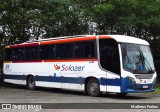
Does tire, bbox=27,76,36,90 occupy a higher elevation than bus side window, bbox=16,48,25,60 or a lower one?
lower

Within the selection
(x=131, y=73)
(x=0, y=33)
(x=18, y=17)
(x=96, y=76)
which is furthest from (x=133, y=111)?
(x=0, y=33)

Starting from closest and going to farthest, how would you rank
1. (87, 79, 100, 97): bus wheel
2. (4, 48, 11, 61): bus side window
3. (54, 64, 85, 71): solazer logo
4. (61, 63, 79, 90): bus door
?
(87, 79, 100, 97): bus wheel
(54, 64, 85, 71): solazer logo
(61, 63, 79, 90): bus door
(4, 48, 11, 61): bus side window

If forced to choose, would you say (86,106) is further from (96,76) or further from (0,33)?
(0,33)

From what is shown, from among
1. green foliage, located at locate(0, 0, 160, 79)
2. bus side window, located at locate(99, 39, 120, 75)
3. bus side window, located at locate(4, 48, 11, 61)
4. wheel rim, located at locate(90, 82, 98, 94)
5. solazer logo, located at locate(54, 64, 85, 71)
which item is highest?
green foliage, located at locate(0, 0, 160, 79)

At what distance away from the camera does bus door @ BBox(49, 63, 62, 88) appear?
2411 cm

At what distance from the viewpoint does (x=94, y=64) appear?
2142cm

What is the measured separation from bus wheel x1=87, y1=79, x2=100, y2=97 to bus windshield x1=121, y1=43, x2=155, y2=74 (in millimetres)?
2182

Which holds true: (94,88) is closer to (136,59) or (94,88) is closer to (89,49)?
(89,49)

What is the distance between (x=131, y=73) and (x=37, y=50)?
8359 mm

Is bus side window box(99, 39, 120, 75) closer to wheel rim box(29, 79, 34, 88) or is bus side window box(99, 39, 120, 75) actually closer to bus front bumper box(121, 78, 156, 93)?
bus front bumper box(121, 78, 156, 93)

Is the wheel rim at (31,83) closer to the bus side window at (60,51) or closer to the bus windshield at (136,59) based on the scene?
the bus side window at (60,51)

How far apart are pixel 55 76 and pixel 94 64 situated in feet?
12.9

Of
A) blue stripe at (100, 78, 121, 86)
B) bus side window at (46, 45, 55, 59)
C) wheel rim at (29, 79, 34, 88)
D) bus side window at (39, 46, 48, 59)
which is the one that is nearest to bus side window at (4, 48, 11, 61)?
wheel rim at (29, 79, 34, 88)

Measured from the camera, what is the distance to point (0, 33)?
100 ft
